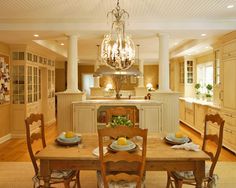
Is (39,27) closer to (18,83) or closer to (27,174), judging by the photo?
(18,83)

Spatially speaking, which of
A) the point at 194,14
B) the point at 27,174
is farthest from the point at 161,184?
the point at 194,14

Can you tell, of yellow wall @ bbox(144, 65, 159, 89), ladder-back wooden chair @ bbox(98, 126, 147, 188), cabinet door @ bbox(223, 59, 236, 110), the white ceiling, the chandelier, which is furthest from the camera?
yellow wall @ bbox(144, 65, 159, 89)

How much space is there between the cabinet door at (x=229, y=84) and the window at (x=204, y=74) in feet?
8.53

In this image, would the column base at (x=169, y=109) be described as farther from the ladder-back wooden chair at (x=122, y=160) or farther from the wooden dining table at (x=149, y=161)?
the ladder-back wooden chair at (x=122, y=160)

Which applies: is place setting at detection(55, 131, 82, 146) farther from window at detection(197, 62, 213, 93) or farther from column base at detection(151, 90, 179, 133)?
window at detection(197, 62, 213, 93)

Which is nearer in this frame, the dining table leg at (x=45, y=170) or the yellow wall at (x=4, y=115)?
the dining table leg at (x=45, y=170)

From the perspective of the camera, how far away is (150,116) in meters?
4.85

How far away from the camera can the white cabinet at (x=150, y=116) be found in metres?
4.84

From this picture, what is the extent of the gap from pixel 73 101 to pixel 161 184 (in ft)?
8.47

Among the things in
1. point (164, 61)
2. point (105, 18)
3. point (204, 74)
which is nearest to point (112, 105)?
point (164, 61)

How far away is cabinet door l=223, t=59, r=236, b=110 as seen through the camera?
476 cm

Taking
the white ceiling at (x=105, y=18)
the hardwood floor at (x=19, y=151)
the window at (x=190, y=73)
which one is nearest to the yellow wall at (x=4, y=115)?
the hardwood floor at (x=19, y=151)

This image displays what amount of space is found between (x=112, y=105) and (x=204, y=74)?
473 centimetres

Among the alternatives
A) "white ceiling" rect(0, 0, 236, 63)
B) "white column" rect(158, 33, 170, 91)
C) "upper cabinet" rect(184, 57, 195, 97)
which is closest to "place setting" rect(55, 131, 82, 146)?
"white ceiling" rect(0, 0, 236, 63)
